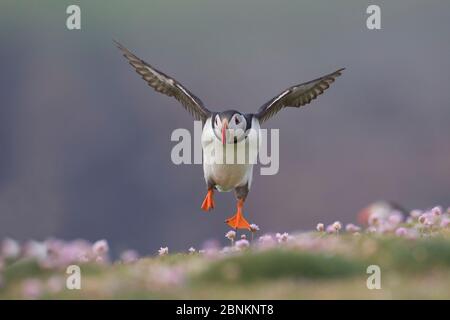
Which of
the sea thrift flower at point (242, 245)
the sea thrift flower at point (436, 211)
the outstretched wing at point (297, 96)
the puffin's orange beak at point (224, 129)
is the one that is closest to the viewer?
the sea thrift flower at point (242, 245)

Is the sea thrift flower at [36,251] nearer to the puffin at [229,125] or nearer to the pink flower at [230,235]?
the pink flower at [230,235]

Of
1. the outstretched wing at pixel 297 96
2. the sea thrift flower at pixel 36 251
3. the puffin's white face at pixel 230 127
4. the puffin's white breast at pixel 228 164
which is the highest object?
the outstretched wing at pixel 297 96

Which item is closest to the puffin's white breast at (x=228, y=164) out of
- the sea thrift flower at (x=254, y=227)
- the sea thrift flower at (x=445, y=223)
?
the sea thrift flower at (x=254, y=227)

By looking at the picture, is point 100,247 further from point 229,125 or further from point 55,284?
point 229,125

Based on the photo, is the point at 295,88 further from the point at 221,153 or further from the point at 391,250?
the point at 391,250

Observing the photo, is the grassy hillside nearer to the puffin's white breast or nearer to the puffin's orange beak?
the puffin's orange beak

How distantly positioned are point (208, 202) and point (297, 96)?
6.32 feet

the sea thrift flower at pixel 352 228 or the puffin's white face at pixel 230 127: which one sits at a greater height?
the puffin's white face at pixel 230 127

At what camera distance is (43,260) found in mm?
5090

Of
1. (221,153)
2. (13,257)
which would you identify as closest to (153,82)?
(221,153)

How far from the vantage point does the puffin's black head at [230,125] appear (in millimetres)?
8430

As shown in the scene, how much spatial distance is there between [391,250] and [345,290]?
0.83 meters

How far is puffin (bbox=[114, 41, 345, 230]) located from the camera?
28.1 feet
